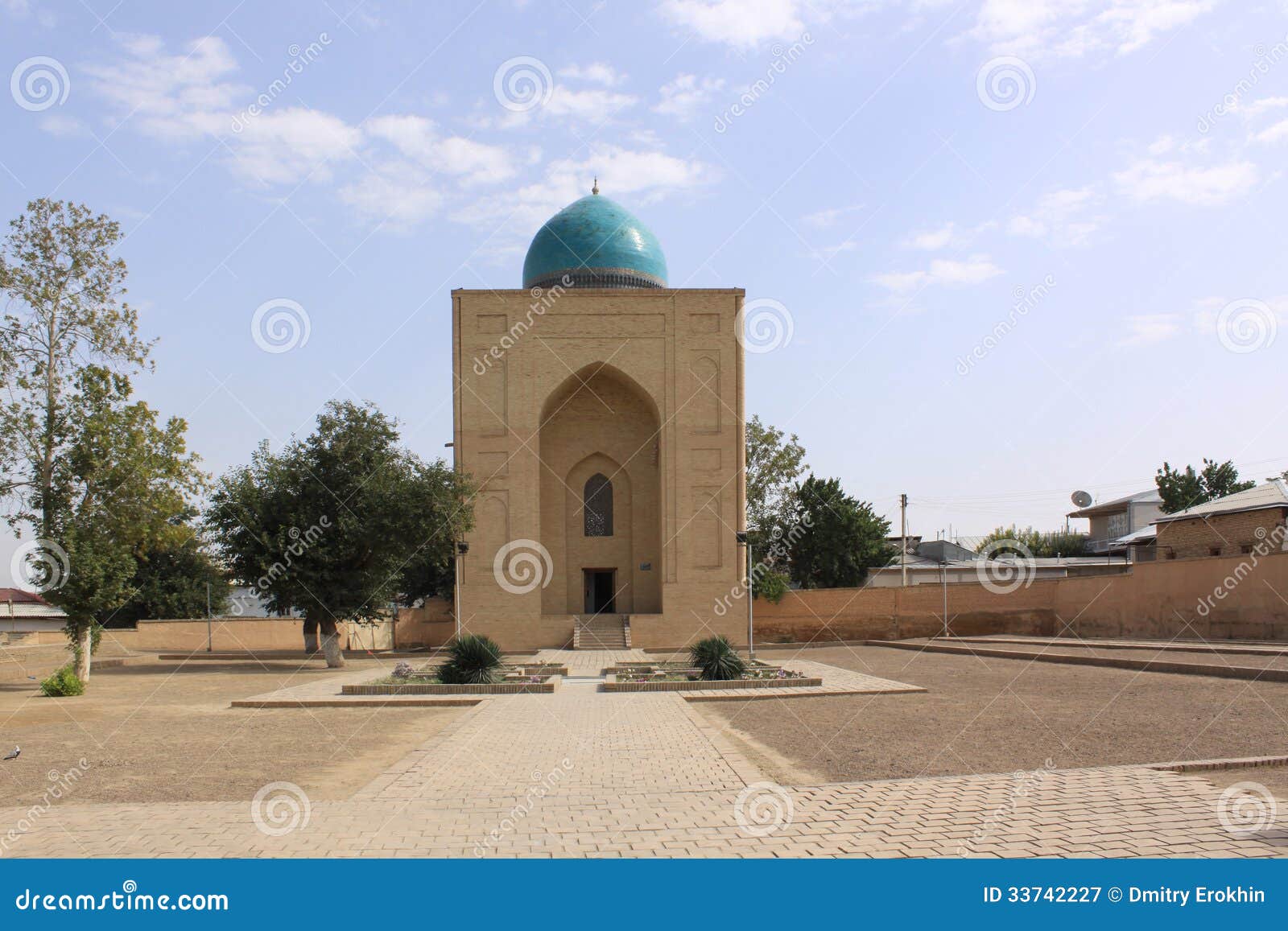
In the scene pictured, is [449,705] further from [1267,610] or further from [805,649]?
[1267,610]

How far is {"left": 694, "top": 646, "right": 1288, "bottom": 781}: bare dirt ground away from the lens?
755 centimetres

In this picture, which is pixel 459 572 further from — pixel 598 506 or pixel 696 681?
pixel 696 681

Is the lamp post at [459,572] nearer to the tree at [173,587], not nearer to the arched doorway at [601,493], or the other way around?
the arched doorway at [601,493]

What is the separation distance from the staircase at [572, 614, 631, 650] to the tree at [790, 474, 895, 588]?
29.7 feet

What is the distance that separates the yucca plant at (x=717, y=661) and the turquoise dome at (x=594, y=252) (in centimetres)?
1446

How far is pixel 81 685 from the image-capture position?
1428 cm

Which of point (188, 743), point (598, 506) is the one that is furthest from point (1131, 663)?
point (598, 506)

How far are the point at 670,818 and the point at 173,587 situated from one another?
108 feet

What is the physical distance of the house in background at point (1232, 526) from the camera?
2316 cm

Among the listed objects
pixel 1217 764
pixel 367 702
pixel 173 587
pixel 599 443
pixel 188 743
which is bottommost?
pixel 367 702

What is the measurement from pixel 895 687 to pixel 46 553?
40.0ft

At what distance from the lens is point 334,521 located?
20.0 metres

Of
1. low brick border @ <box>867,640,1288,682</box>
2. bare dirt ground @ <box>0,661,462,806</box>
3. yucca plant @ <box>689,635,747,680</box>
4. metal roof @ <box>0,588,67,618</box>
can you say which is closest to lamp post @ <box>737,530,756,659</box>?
yucca plant @ <box>689,635,747,680</box>

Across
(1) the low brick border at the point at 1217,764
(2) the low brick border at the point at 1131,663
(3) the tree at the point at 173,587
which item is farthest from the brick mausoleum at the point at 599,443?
(1) the low brick border at the point at 1217,764
